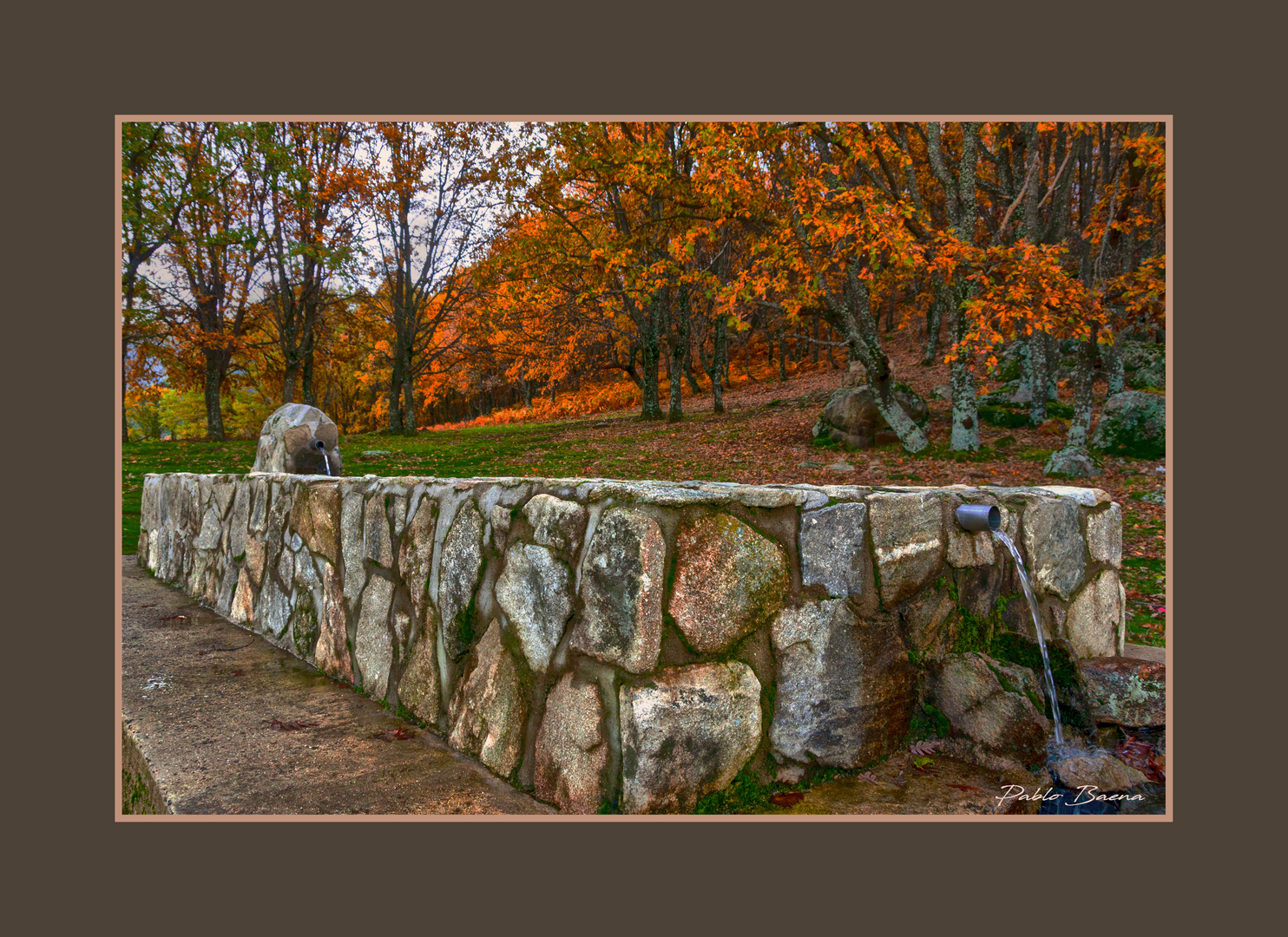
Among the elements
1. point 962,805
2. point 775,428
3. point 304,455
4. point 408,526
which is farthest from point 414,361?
point 962,805

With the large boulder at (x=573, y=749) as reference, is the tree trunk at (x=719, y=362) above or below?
above

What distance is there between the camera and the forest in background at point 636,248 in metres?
8.19

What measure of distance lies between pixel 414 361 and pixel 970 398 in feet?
61.2

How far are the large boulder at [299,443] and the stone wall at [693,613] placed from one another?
3084mm

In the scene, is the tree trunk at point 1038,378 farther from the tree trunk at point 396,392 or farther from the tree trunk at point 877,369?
the tree trunk at point 396,392

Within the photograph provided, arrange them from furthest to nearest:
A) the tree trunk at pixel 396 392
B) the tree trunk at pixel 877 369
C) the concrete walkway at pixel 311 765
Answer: the tree trunk at pixel 396 392 → the tree trunk at pixel 877 369 → the concrete walkway at pixel 311 765

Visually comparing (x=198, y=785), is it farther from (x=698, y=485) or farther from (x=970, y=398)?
(x=970, y=398)

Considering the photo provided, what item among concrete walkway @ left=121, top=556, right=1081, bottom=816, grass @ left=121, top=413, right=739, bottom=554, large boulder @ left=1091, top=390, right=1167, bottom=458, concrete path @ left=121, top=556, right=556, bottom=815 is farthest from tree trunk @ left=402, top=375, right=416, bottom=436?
concrete walkway @ left=121, top=556, right=1081, bottom=816

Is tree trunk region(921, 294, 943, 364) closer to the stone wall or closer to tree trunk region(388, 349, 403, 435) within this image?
tree trunk region(388, 349, 403, 435)

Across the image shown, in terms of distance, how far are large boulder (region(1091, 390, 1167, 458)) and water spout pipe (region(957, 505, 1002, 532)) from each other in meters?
7.46

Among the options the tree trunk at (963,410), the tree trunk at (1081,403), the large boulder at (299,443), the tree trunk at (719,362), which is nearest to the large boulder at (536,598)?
the large boulder at (299,443)

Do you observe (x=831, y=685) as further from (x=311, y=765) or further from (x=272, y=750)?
(x=272, y=750)

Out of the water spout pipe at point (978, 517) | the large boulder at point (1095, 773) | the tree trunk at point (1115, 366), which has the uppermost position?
the tree trunk at point (1115, 366)

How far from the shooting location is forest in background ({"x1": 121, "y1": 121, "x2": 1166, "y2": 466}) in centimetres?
819
